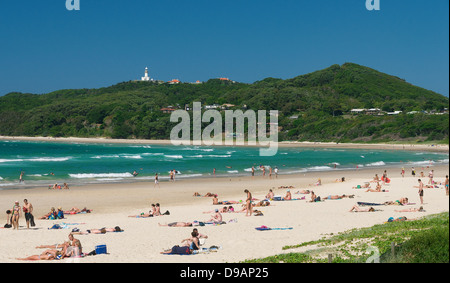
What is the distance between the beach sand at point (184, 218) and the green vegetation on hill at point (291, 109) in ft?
223

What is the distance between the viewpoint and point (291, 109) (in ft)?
438

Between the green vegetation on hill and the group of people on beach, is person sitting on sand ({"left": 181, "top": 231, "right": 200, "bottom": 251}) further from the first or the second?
the green vegetation on hill

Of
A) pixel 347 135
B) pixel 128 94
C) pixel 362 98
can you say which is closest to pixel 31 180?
pixel 347 135

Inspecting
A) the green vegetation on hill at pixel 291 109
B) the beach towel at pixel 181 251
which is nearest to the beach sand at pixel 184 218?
the beach towel at pixel 181 251

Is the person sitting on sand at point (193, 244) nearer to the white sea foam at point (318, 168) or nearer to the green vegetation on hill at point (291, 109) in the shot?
the white sea foam at point (318, 168)

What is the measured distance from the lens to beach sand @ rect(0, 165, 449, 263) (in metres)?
12.2

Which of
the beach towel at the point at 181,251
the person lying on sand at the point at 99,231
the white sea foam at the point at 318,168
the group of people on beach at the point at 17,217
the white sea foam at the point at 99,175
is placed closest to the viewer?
the beach towel at the point at 181,251

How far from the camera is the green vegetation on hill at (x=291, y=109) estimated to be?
105 metres

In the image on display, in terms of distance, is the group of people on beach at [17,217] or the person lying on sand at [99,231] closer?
the person lying on sand at [99,231]

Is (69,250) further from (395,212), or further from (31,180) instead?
(31,180)

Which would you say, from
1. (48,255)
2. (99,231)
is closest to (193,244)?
(48,255)

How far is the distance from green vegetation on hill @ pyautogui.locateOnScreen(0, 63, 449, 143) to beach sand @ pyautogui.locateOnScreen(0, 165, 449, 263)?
6797cm
